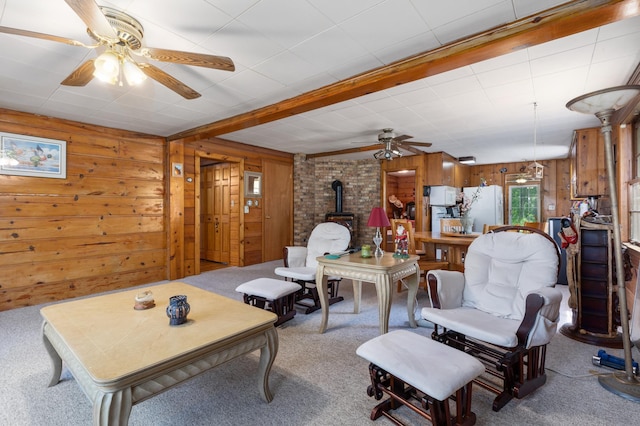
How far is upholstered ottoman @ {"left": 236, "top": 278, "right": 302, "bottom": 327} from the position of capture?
→ 9.90 ft

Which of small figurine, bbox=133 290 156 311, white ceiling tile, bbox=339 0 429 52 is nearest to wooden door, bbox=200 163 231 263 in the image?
small figurine, bbox=133 290 156 311

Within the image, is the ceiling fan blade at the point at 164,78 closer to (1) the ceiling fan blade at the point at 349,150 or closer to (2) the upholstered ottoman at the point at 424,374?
(2) the upholstered ottoman at the point at 424,374

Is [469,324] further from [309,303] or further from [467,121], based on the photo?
[467,121]

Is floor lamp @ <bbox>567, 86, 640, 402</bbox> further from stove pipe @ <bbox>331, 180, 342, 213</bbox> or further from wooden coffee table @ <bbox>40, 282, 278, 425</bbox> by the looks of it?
stove pipe @ <bbox>331, 180, 342, 213</bbox>

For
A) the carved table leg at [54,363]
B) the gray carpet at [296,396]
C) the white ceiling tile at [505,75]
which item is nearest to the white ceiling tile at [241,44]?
the white ceiling tile at [505,75]

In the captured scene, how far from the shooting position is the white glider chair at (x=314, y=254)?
145 inches

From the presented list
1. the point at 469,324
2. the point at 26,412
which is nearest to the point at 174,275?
the point at 26,412

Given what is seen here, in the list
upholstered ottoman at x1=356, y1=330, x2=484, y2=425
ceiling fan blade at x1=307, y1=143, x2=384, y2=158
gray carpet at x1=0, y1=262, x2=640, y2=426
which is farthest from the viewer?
ceiling fan blade at x1=307, y1=143, x2=384, y2=158

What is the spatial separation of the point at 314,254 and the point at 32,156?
3.83 meters

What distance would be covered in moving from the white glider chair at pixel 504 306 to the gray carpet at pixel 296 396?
17cm

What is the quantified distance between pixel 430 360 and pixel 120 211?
4.85 meters

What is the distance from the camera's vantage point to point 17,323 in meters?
3.27

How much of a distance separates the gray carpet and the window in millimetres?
6323

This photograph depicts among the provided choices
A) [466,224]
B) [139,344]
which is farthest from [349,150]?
[139,344]
